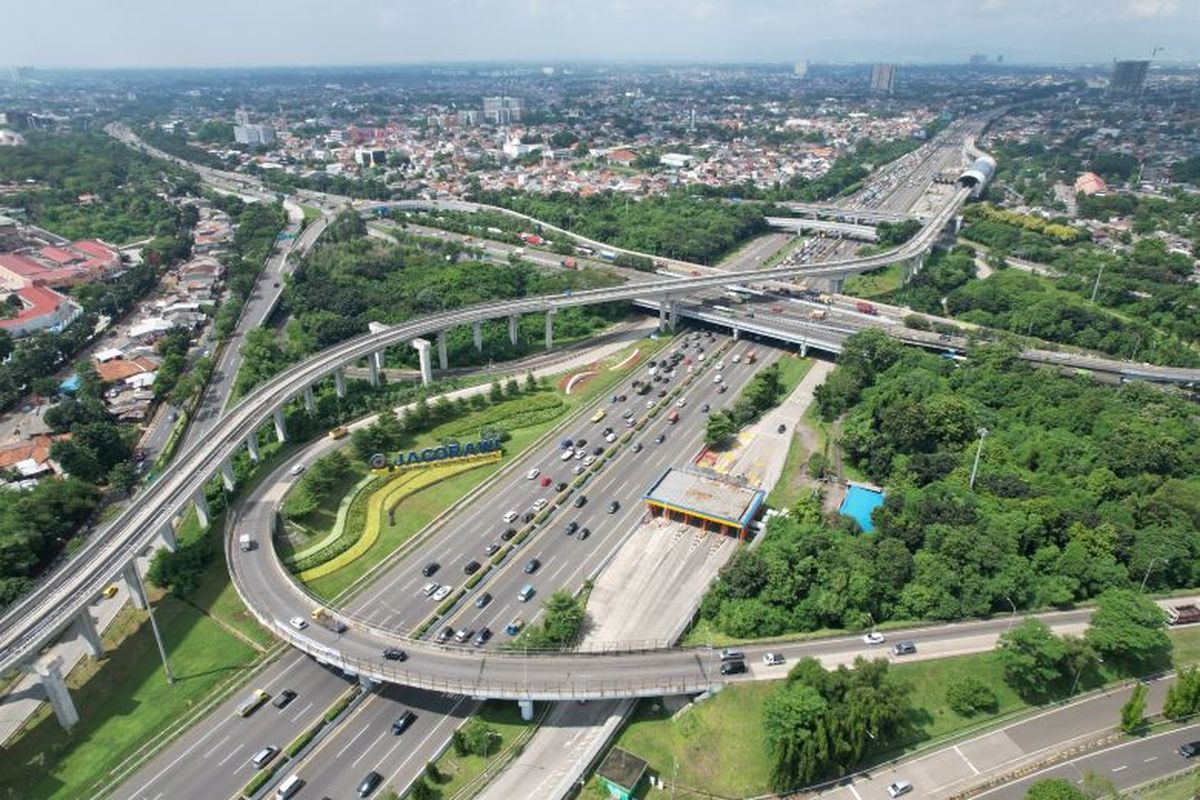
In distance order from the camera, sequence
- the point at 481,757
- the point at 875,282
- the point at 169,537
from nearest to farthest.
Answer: the point at 481,757 → the point at 169,537 → the point at 875,282

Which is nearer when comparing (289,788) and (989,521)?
(289,788)

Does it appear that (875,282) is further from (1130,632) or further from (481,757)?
(481,757)

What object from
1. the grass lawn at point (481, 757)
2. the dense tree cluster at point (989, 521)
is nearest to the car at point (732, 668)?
the dense tree cluster at point (989, 521)

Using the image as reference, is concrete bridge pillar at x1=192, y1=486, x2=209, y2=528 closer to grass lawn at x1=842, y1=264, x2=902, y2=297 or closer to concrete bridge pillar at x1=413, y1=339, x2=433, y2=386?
concrete bridge pillar at x1=413, y1=339, x2=433, y2=386

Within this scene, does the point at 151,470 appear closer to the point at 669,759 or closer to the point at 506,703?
the point at 506,703

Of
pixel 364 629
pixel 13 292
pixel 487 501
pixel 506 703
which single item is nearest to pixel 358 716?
pixel 364 629

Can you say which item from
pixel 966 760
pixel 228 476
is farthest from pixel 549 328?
pixel 966 760
